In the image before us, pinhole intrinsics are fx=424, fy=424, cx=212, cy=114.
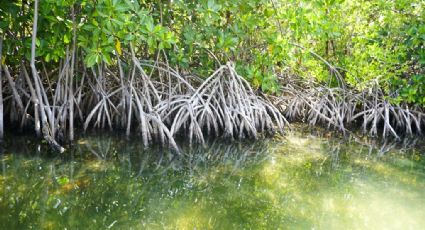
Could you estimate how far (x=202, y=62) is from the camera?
5070 millimetres

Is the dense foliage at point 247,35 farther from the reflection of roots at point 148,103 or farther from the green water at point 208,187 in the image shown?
the green water at point 208,187

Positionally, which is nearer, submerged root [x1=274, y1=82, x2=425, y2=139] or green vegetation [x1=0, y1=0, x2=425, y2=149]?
green vegetation [x1=0, y1=0, x2=425, y2=149]

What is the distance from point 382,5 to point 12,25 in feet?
13.6

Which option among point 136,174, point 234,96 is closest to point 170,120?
point 234,96

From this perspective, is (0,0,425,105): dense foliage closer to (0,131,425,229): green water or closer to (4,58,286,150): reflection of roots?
(4,58,286,150): reflection of roots

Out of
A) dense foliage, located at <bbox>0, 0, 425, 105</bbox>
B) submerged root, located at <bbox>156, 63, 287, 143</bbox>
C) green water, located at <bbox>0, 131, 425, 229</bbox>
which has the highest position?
dense foliage, located at <bbox>0, 0, 425, 105</bbox>

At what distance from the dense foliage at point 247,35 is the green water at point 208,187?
892 mm

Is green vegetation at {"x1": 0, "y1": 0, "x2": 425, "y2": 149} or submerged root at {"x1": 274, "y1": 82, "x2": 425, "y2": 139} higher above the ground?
green vegetation at {"x1": 0, "y1": 0, "x2": 425, "y2": 149}

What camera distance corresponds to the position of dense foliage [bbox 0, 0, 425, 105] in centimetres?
342

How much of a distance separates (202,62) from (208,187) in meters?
2.16

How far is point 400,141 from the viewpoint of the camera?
5215mm

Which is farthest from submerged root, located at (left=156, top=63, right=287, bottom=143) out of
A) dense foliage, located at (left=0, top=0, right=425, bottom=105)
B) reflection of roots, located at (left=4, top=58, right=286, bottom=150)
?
dense foliage, located at (left=0, top=0, right=425, bottom=105)

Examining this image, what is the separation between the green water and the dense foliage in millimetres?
892

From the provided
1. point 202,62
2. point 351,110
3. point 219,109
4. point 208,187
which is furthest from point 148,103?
point 351,110
